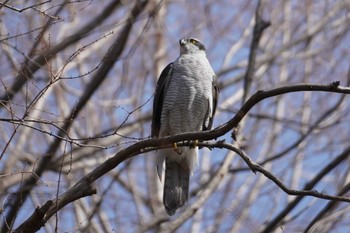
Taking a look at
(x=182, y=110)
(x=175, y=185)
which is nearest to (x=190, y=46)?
(x=182, y=110)

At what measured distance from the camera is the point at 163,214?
682 centimetres

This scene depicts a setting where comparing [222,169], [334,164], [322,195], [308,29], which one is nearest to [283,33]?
[308,29]

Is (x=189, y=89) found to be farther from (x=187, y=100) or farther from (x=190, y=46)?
(x=190, y=46)

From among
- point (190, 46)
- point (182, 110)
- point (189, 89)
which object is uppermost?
point (190, 46)

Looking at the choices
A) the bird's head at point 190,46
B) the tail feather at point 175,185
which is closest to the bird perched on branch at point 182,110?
the tail feather at point 175,185

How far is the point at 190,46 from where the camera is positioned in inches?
269

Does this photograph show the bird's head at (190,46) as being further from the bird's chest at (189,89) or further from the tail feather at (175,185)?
the tail feather at (175,185)

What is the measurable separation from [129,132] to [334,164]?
3.78 metres

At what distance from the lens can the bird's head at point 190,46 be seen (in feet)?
22.2

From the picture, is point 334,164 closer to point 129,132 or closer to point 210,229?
point 210,229

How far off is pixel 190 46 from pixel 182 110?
910 millimetres

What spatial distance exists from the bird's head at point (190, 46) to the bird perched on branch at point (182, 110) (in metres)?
0.20

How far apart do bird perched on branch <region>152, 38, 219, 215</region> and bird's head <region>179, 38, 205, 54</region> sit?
0.67 ft

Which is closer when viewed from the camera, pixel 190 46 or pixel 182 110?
pixel 182 110
